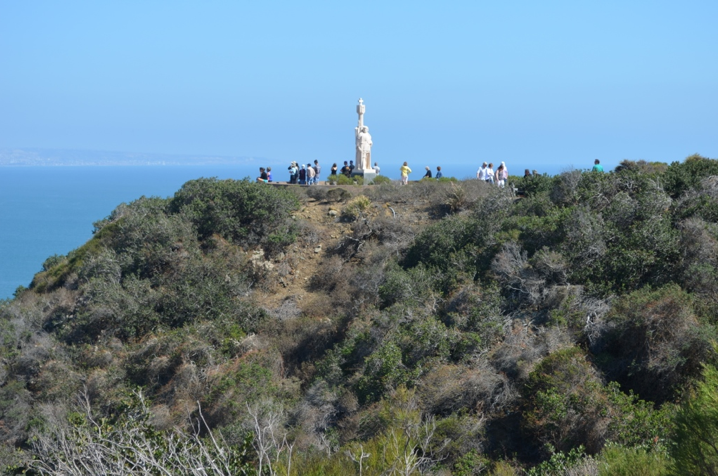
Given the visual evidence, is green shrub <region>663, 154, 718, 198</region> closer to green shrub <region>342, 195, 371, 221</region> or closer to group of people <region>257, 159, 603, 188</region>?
group of people <region>257, 159, 603, 188</region>

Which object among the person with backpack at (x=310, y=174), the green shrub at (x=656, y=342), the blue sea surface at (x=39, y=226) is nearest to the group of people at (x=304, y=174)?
the person with backpack at (x=310, y=174)

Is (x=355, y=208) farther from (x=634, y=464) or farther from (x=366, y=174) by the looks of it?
(x=634, y=464)

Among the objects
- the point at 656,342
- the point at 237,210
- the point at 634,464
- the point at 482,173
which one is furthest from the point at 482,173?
the point at 634,464

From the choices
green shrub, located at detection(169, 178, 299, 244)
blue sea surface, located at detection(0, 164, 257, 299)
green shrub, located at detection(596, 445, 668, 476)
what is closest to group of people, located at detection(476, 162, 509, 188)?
green shrub, located at detection(169, 178, 299, 244)

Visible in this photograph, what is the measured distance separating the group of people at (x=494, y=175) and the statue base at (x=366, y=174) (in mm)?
4406

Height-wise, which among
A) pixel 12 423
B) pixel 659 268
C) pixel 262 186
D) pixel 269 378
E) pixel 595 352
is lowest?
pixel 12 423

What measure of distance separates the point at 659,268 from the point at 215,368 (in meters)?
9.76

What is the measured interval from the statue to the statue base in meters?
0.15

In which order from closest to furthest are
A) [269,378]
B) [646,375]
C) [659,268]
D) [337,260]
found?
[646,375] → [659,268] → [269,378] → [337,260]

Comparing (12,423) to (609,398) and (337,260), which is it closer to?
(337,260)

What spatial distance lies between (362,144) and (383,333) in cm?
1403

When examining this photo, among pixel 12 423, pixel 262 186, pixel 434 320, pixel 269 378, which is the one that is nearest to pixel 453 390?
pixel 434 320

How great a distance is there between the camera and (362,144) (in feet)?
92.4

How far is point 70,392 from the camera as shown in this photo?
54.0 feet
